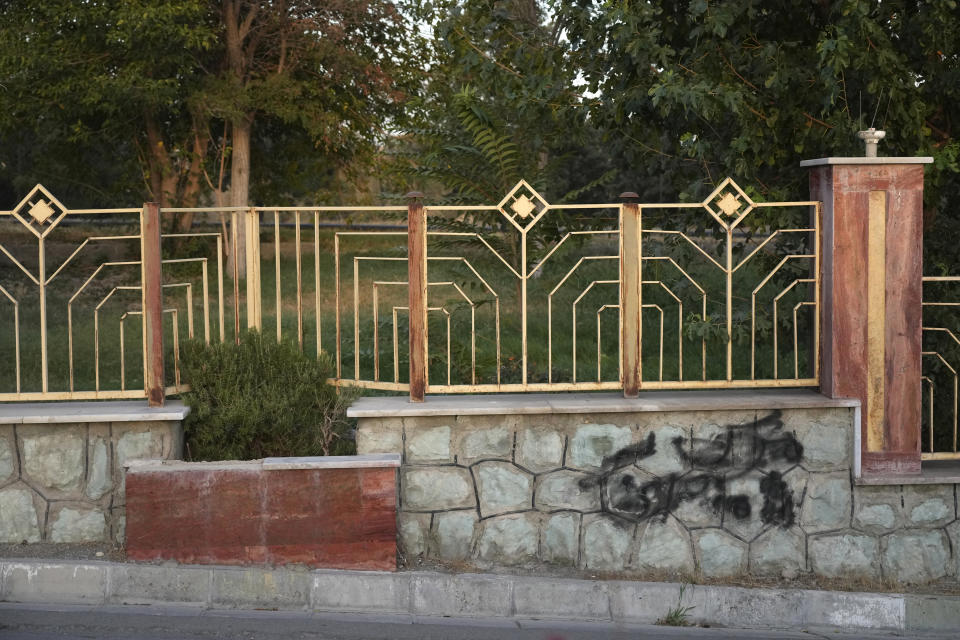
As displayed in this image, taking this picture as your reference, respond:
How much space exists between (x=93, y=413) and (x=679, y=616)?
345 centimetres

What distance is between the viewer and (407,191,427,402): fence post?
678 cm

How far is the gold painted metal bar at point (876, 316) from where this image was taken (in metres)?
6.80

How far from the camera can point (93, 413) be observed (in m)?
6.59

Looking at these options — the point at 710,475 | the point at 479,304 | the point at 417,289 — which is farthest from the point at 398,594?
the point at 479,304

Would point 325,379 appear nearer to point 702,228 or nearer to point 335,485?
point 335,485

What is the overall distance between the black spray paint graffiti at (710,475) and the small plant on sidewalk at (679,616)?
0.62 metres

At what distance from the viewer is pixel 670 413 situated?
6.73 metres

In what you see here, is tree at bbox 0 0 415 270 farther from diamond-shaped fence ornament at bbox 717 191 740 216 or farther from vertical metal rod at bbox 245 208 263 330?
diamond-shaped fence ornament at bbox 717 191 740 216

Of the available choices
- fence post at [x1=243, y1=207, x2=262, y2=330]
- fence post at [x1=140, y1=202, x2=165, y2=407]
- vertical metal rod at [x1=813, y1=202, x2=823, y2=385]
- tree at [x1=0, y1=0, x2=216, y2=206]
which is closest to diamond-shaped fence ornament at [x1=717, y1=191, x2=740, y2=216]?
vertical metal rod at [x1=813, y1=202, x2=823, y2=385]

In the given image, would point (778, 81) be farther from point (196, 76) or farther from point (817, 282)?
point (196, 76)

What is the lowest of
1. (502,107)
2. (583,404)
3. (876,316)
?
(583,404)

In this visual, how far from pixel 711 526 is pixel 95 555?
350 centimetres

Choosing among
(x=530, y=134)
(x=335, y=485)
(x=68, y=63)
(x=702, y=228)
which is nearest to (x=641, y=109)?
(x=702, y=228)

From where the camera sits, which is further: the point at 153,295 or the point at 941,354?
the point at 941,354
